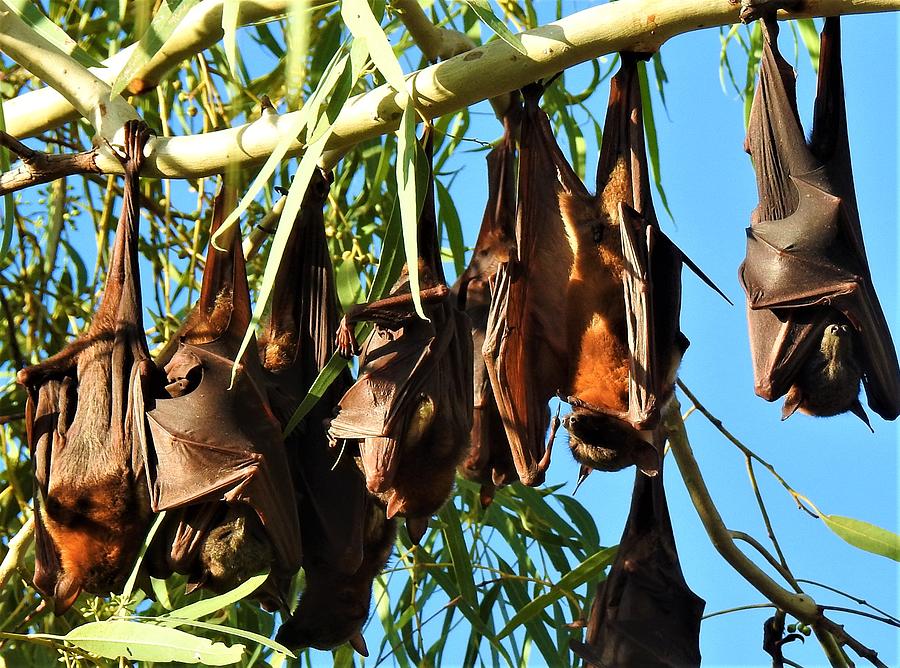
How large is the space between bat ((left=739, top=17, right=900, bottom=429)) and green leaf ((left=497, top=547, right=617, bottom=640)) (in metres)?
0.89

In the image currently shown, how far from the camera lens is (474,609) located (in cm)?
396

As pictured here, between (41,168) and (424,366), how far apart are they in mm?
1058

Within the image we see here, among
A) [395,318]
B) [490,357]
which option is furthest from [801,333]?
[395,318]

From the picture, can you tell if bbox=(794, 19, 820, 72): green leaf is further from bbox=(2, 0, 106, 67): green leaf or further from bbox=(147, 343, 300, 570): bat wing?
bbox=(2, 0, 106, 67): green leaf

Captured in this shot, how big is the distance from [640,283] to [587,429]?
20.8 inches

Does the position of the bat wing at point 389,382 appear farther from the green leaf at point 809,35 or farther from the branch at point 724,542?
the green leaf at point 809,35

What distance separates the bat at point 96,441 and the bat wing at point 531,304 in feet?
3.10

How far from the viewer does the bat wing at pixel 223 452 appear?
3045 mm

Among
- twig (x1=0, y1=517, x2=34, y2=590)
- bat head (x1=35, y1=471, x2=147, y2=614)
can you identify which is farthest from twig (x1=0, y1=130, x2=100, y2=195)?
twig (x1=0, y1=517, x2=34, y2=590)

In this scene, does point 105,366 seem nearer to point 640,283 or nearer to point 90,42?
point 640,283

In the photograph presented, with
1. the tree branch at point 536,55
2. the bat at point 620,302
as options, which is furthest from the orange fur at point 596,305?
the tree branch at point 536,55

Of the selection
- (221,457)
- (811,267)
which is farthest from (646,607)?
(221,457)

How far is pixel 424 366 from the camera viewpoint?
125 inches

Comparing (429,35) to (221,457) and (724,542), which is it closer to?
(221,457)
